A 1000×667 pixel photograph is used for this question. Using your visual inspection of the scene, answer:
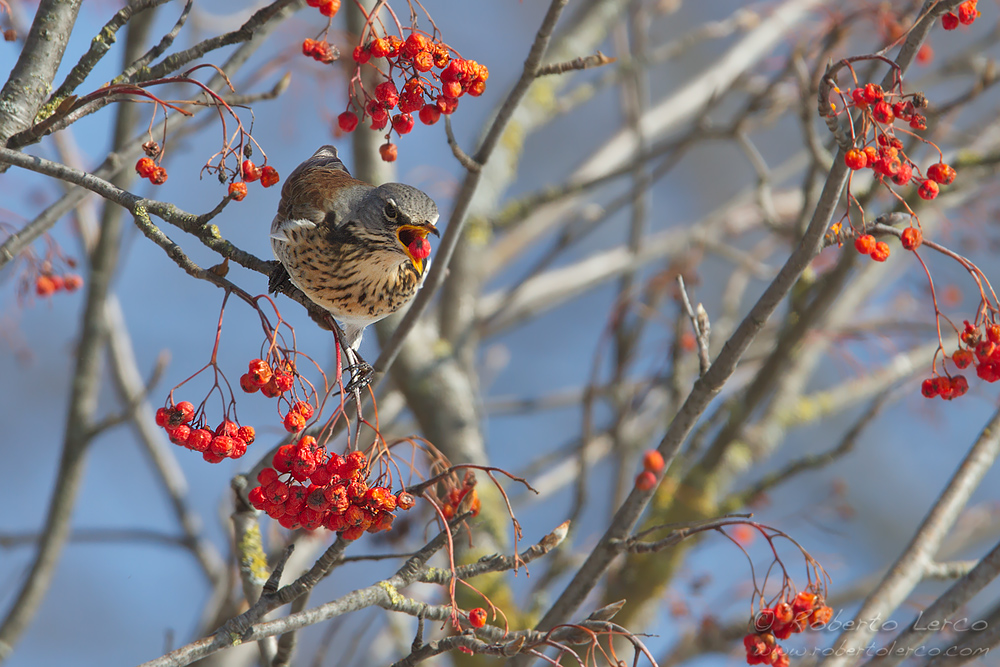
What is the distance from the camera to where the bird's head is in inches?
92.1

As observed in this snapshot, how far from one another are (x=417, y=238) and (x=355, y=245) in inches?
8.0

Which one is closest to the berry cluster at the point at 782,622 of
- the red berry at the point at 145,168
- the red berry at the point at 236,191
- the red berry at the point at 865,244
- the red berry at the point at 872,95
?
the red berry at the point at 865,244

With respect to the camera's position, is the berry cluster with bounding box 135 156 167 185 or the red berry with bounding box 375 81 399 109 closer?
the berry cluster with bounding box 135 156 167 185

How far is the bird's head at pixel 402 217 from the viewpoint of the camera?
2340 mm

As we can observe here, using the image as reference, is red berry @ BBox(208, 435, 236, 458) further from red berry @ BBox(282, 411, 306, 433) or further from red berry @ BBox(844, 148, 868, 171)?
red berry @ BBox(844, 148, 868, 171)

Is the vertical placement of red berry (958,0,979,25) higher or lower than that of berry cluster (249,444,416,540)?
higher

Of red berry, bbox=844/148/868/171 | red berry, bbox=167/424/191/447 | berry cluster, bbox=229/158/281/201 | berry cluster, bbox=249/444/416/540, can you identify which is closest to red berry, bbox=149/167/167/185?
berry cluster, bbox=229/158/281/201

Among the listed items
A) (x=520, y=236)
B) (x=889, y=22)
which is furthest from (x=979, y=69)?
(x=520, y=236)

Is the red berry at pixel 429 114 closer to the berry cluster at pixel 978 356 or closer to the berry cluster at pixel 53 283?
the berry cluster at pixel 978 356

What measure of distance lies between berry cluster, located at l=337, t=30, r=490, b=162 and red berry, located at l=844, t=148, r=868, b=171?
0.78 metres

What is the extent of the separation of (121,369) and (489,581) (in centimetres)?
201

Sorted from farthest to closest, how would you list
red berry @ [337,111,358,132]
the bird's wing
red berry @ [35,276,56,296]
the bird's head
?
red berry @ [35,276,56,296] → the bird's wing → the bird's head → red berry @ [337,111,358,132]

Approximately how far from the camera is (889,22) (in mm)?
3291

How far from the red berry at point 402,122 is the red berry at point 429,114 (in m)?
0.04
